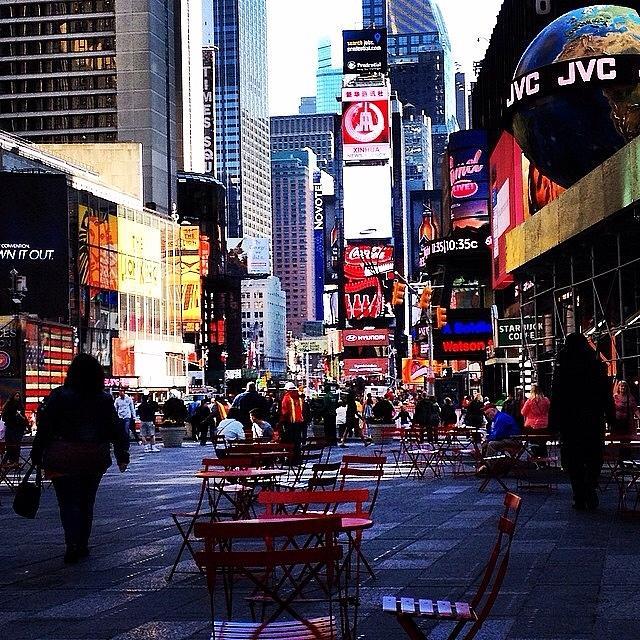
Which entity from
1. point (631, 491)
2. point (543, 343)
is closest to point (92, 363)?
point (631, 491)

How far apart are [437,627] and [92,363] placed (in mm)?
5204

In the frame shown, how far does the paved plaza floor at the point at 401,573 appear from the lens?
880 cm

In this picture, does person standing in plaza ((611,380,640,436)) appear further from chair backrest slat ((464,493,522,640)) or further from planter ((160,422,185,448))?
planter ((160,422,185,448))

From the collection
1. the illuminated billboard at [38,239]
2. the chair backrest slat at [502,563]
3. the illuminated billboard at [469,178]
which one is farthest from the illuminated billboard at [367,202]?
the chair backrest slat at [502,563]

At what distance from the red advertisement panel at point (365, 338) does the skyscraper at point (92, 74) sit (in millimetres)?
25047

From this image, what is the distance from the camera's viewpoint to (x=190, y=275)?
128875mm

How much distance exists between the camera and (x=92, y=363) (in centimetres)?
1291

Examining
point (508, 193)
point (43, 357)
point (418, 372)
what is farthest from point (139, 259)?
point (508, 193)

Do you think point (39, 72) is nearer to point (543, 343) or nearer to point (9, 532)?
point (543, 343)

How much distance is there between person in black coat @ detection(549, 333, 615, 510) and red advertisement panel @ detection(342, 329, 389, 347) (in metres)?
109

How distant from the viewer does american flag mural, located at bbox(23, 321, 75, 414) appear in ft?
267

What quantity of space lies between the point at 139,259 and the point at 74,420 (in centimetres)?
10384

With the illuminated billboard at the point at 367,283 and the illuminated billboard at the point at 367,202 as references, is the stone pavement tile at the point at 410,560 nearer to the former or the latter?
the illuminated billboard at the point at 367,283

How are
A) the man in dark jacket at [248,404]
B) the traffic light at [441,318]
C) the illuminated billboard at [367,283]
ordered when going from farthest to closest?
the illuminated billboard at [367,283]
the traffic light at [441,318]
the man in dark jacket at [248,404]
